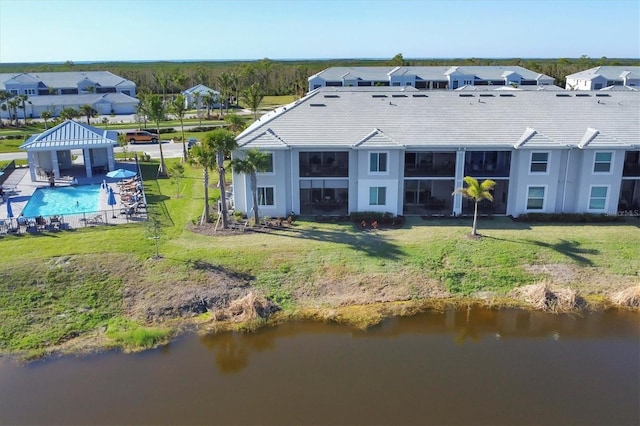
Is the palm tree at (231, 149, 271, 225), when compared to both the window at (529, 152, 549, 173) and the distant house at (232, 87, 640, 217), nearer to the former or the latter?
the distant house at (232, 87, 640, 217)

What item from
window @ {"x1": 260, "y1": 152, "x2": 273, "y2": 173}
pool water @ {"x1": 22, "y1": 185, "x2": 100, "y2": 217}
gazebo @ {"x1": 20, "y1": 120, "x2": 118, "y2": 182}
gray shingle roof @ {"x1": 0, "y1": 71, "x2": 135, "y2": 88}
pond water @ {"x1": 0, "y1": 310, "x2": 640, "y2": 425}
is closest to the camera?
pond water @ {"x1": 0, "y1": 310, "x2": 640, "y2": 425}

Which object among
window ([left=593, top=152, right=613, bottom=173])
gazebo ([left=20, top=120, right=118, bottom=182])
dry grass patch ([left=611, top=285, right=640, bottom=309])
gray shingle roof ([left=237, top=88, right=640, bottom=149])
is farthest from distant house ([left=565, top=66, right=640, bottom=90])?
gazebo ([left=20, top=120, right=118, bottom=182])

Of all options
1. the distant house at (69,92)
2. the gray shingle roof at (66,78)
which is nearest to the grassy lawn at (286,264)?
the distant house at (69,92)

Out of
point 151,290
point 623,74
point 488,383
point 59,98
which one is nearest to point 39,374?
point 151,290

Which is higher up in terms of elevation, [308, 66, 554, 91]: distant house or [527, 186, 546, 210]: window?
[308, 66, 554, 91]: distant house

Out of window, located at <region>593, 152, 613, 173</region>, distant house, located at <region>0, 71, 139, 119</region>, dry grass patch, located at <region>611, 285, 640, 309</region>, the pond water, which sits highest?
distant house, located at <region>0, 71, 139, 119</region>

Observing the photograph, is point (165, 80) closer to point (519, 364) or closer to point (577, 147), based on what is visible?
point (577, 147)
